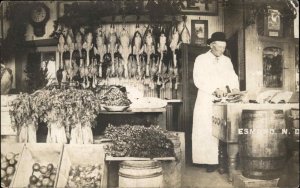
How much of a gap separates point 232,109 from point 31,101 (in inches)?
74.5

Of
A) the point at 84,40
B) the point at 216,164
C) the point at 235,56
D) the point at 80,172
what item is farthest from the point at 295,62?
the point at 80,172

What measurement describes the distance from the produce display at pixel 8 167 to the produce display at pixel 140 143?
924 millimetres

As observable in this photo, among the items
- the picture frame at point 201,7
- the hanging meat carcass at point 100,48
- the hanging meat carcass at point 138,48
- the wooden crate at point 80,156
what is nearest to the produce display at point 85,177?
the wooden crate at point 80,156

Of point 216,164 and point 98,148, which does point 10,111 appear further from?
point 216,164

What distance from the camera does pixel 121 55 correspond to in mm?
Answer: 3408

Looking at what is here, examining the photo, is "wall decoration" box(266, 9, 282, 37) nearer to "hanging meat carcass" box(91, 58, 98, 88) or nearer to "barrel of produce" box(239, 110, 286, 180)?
"barrel of produce" box(239, 110, 286, 180)

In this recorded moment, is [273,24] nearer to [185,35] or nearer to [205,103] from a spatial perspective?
[185,35]

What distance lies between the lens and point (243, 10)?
3373mm

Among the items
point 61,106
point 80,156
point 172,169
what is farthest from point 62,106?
point 172,169

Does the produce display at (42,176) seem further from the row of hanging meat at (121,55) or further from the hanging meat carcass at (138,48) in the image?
the hanging meat carcass at (138,48)

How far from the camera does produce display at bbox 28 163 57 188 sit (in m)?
3.26

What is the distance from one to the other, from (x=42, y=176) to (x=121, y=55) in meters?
1.36

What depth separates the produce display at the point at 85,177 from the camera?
3.22 metres

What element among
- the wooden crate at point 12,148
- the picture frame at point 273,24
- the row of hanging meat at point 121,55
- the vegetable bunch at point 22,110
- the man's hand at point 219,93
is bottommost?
the wooden crate at point 12,148
